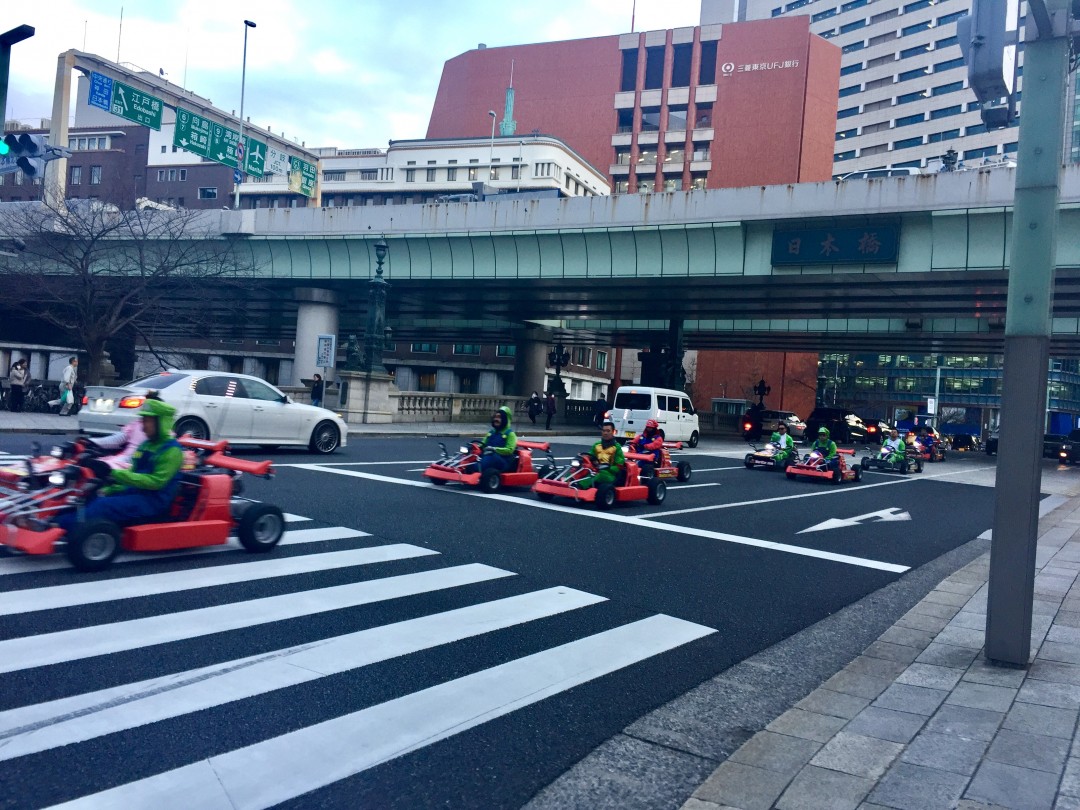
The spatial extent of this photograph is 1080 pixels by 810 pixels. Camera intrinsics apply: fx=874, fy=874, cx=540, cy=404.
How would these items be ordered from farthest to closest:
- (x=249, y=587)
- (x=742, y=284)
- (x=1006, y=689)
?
(x=742, y=284) < (x=249, y=587) < (x=1006, y=689)

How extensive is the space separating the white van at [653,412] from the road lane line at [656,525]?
1647 cm

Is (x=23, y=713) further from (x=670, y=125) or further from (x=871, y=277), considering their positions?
(x=670, y=125)

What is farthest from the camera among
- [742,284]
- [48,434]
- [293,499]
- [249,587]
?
[742,284]

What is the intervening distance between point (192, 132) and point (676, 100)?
53305 mm

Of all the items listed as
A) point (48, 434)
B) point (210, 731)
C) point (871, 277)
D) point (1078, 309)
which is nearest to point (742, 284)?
point (871, 277)

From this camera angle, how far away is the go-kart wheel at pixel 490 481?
13.0 metres

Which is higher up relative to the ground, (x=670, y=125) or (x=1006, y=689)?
(x=670, y=125)

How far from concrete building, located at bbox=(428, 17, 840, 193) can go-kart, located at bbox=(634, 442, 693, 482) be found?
54.9 meters

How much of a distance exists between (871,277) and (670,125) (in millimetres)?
54797

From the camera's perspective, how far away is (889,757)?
4070 millimetres

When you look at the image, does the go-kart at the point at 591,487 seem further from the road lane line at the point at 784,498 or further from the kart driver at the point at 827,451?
the kart driver at the point at 827,451

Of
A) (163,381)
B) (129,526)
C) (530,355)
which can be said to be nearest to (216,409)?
(163,381)

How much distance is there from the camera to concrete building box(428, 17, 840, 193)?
236 ft

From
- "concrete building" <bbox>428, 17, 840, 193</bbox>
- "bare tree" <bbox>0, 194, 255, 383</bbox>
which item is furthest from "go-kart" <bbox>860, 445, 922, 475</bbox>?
"concrete building" <bbox>428, 17, 840, 193</bbox>
